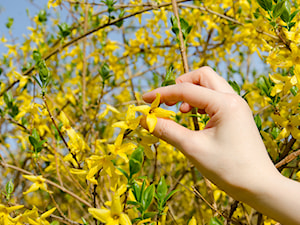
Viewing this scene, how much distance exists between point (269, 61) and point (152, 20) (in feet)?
5.81

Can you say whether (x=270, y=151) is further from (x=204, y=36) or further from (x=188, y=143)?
Answer: (x=204, y=36)

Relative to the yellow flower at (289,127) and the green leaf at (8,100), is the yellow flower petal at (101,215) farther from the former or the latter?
the green leaf at (8,100)

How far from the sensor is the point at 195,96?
3.15ft

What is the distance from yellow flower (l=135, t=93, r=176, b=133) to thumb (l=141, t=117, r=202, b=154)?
0.08 feet

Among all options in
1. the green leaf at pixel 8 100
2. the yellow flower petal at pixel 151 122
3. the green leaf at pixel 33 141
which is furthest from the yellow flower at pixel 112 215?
the green leaf at pixel 8 100

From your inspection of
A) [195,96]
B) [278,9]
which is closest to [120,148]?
[195,96]

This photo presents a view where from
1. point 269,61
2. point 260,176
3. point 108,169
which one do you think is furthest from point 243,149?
point 269,61

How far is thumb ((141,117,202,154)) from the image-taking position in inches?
35.7

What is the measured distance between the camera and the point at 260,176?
805 millimetres

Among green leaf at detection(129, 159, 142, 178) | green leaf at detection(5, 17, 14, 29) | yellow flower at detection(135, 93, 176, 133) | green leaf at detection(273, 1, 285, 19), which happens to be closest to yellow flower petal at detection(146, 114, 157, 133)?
yellow flower at detection(135, 93, 176, 133)

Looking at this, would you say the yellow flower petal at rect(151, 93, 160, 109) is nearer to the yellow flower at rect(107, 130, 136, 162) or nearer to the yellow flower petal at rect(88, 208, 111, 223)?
the yellow flower at rect(107, 130, 136, 162)

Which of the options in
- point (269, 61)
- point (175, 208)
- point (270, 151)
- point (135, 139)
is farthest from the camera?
point (175, 208)

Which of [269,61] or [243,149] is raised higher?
[269,61]

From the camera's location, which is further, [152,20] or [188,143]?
[152,20]
